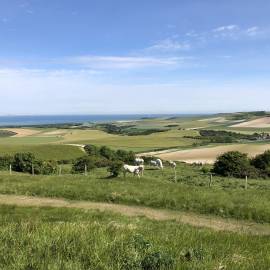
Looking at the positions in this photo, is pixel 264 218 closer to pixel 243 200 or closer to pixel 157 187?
pixel 243 200

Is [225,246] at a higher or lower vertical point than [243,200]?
higher

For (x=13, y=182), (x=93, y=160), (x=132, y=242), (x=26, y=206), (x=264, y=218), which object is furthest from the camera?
(x=93, y=160)

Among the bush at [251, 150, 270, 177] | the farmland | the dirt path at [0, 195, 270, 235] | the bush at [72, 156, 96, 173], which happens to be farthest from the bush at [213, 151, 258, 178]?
the dirt path at [0, 195, 270, 235]

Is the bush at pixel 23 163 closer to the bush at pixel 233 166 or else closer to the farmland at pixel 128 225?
the farmland at pixel 128 225

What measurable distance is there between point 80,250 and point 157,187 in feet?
78.8

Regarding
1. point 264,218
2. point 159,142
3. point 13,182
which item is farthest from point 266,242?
point 159,142

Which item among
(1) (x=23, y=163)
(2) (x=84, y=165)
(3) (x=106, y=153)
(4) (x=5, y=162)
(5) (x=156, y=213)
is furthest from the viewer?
(3) (x=106, y=153)

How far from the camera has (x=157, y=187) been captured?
32.7 meters

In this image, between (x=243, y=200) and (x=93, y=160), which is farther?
(x=93, y=160)

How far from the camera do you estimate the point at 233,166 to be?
55094 millimetres

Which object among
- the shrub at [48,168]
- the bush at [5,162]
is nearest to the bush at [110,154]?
the bush at [5,162]

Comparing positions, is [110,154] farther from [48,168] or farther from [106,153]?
[48,168]

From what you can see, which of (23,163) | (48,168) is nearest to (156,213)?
(48,168)

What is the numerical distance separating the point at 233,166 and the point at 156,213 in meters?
31.3
